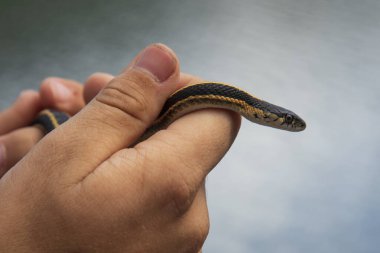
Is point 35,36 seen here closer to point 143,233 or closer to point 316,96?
point 316,96

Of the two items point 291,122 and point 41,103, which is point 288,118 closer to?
point 291,122

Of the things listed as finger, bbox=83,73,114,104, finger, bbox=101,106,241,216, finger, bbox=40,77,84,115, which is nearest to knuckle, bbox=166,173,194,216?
finger, bbox=101,106,241,216

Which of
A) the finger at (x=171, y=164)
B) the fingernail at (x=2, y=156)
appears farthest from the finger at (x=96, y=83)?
the finger at (x=171, y=164)

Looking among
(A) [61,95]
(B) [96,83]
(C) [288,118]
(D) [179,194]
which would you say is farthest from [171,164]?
(A) [61,95]

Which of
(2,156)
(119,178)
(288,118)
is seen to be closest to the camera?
(119,178)

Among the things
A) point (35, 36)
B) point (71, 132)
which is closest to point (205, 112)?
point (71, 132)

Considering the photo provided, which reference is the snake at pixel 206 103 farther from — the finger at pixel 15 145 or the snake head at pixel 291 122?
the finger at pixel 15 145
